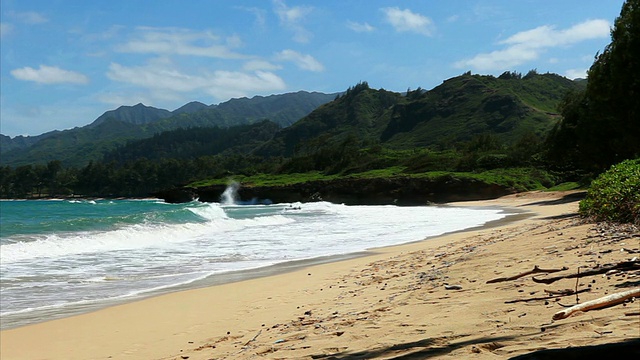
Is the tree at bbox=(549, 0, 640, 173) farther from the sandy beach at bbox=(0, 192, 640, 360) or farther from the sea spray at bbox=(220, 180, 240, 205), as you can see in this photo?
the sea spray at bbox=(220, 180, 240, 205)

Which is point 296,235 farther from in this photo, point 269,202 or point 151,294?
point 269,202

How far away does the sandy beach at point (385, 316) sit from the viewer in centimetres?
425

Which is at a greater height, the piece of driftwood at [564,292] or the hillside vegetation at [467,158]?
the hillside vegetation at [467,158]

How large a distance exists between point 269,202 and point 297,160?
28.5 m

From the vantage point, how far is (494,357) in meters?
3.67

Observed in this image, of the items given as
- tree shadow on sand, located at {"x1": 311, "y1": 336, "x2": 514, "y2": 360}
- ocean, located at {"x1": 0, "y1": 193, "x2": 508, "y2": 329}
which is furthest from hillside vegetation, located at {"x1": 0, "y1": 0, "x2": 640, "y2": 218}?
ocean, located at {"x1": 0, "y1": 193, "x2": 508, "y2": 329}

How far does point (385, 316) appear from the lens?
19.7 feet

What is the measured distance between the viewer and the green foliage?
36.0ft

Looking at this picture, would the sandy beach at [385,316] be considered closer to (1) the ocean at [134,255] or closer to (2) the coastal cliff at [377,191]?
(1) the ocean at [134,255]

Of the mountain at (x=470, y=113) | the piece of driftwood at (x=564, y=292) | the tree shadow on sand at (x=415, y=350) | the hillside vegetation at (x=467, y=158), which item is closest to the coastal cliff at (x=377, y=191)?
the hillside vegetation at (x=467, y=158)

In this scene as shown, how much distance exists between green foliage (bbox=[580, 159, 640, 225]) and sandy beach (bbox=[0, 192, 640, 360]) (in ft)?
3.54

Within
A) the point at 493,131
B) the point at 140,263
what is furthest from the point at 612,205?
the point at 493,131

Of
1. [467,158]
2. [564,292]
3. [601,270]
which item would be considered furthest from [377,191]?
[564,292]

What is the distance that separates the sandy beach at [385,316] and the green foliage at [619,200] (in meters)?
1.08
